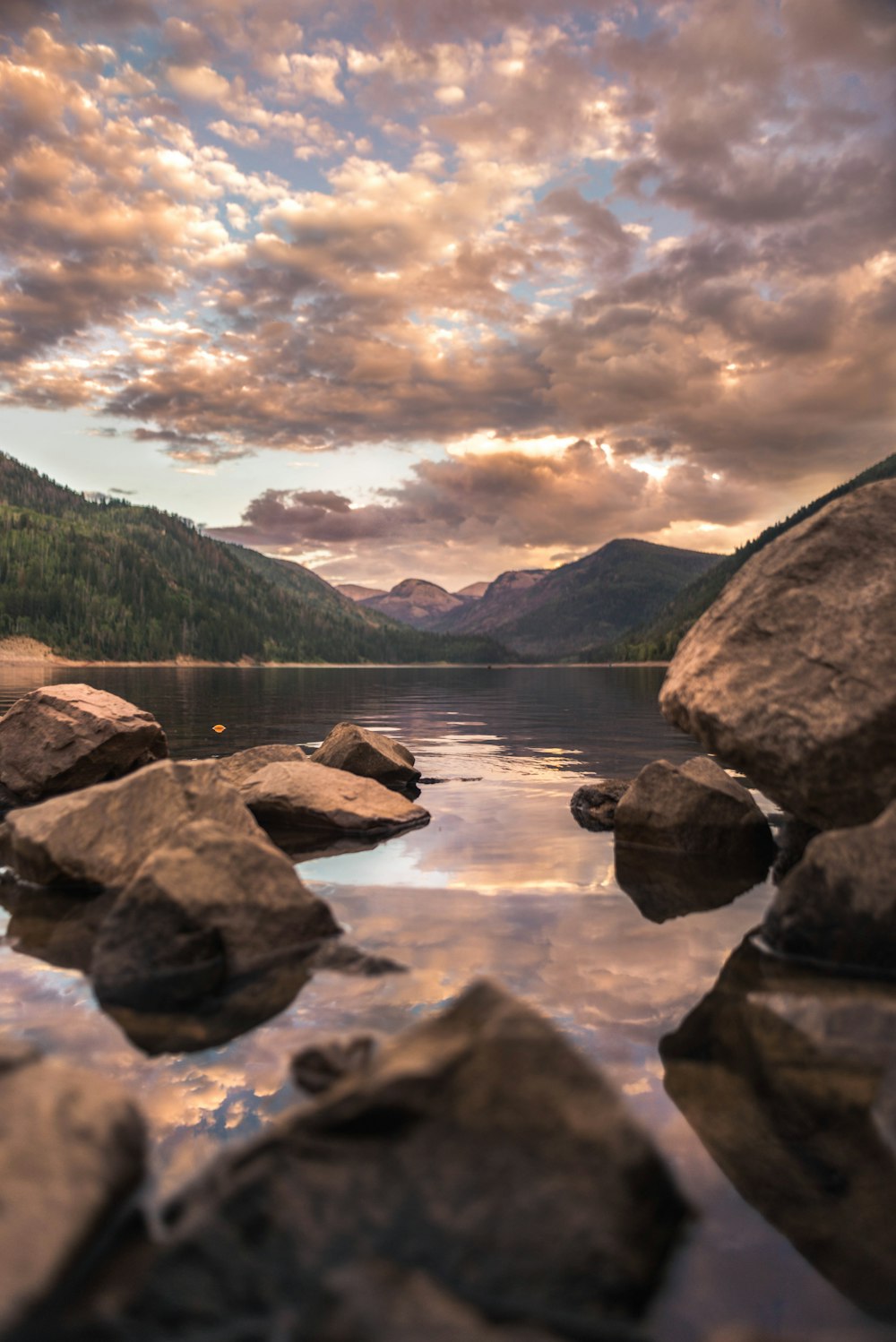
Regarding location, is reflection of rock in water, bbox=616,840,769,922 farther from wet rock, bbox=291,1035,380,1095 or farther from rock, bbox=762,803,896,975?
wet rock, bbox=291,1035,380,1095

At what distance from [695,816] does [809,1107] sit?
27.0ft

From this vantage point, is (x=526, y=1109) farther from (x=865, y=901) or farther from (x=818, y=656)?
(x=818, y=656)

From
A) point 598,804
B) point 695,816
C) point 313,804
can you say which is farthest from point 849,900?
point 313,804

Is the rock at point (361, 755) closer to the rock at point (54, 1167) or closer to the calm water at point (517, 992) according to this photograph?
the calm water at point (517, 992)

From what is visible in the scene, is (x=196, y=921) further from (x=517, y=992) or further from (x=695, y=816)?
(x=695, y=816)

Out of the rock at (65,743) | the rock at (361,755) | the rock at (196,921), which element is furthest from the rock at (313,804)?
the rock at (196,921)

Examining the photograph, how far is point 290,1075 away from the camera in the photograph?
A: 5.50 m

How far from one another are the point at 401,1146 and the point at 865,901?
17.2ft

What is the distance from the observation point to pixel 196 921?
7195mm

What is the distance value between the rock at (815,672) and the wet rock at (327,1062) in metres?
6.20

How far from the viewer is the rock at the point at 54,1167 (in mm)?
3275

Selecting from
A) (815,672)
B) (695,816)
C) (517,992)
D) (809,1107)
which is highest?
(815,672)

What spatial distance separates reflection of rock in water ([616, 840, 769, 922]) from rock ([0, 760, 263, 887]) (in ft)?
17.9

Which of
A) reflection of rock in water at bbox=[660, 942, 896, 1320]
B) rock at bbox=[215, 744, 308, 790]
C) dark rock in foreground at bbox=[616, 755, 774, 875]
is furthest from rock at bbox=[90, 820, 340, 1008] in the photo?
rock at bbox=[215, 744, 308, 790]
